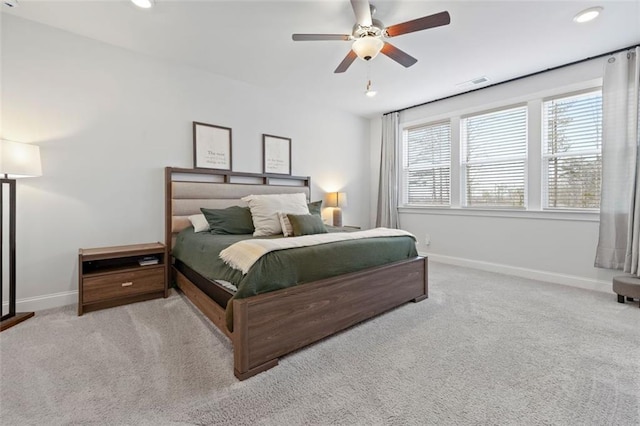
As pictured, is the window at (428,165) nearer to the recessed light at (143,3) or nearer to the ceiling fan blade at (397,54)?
the ceiling fan blade at (397,54)

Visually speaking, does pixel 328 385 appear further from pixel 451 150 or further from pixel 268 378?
pixel 451 150

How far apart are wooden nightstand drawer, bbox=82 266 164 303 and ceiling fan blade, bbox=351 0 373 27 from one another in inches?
113

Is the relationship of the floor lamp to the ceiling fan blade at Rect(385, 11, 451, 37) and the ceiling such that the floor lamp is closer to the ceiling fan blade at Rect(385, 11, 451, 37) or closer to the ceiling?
the ceiling

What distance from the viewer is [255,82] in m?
3.83

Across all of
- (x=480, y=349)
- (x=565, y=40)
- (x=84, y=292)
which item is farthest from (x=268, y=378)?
(x=565, y=40)

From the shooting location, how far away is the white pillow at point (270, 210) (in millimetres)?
2950

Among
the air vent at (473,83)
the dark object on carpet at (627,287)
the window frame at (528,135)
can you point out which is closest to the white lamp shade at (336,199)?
the window frame at (528,135)

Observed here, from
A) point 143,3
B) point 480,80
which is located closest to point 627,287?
point 480,80

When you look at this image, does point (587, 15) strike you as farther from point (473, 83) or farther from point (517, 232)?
point (517, 232)

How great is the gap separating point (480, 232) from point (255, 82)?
3.87 m

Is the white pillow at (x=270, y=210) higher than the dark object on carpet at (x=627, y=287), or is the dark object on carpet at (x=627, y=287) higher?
the white pillow at (x=270, y=210)

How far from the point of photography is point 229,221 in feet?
9.86

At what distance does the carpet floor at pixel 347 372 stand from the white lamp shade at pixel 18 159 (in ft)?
4.00

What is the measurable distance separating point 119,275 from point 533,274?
15.6ft
